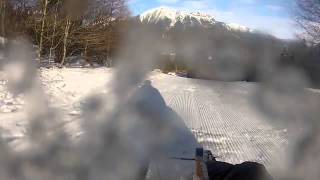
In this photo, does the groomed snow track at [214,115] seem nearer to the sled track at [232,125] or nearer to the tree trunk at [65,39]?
the sled track at [232,125]

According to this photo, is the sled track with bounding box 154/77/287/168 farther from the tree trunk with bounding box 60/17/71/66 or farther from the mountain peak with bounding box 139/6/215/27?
the tree trunk with bounding box 60/17/71/66

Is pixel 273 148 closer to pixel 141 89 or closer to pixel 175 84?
pixel 141 89

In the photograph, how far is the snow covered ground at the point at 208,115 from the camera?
7.16 m


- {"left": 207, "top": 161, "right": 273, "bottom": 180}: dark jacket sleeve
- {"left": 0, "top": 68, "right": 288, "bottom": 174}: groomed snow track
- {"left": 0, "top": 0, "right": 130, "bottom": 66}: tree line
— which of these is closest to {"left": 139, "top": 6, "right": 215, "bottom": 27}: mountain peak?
{"left": 0, "top": 68, "right": 288, "bottom": 174}: groomed snow track

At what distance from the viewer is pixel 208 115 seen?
36.7 ft

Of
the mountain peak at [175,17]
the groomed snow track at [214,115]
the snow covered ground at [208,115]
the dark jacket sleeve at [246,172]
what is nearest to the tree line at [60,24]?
the groomed snow track at [214,115]

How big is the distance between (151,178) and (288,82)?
9.34ft

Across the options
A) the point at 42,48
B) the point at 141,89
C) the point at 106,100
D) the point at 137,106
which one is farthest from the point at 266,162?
the point at 42,48

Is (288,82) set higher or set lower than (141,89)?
higher

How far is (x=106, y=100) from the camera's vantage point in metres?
10.9

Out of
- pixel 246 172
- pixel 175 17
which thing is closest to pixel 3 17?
pixel 175 17

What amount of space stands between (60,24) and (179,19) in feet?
50.6

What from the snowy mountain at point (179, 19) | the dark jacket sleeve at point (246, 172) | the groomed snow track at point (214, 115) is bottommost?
the groomed snow track at point (214, 115)

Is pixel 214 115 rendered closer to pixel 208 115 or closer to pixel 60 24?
pixel 208 115
